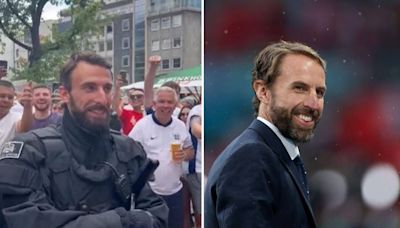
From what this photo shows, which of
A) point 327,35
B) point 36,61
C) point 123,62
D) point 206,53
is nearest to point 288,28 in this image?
point 327,35

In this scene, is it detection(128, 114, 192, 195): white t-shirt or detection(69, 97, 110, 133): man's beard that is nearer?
detection(69, 97, 110, 133): man's beard

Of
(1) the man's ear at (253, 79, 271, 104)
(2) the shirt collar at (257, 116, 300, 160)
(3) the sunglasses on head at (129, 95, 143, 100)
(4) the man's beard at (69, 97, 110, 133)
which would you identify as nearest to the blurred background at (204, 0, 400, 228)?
(3) the sunglasses on head at (129, 95, 143, 100)

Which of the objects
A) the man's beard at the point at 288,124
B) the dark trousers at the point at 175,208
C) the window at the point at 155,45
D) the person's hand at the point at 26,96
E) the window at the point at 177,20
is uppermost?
the window at the point at 177,20

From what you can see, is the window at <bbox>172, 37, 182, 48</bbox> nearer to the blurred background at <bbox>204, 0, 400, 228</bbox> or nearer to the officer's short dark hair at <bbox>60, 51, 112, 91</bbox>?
the blurred background at <bbox>204, 0, 400, 228</bbox>

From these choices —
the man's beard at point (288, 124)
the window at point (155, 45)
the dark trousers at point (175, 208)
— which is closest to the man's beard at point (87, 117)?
the window at point (155, 45)

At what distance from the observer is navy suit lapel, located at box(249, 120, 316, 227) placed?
5.39ft

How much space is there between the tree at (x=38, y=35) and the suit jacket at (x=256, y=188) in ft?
3.11

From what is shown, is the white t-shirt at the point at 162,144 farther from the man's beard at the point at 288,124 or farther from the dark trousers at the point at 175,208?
the man's beard at the point at 288,124

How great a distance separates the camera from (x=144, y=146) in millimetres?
2367

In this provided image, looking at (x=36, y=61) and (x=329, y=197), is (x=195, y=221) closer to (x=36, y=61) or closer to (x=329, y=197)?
(x=329, y=197)

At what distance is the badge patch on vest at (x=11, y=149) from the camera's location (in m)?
2.20

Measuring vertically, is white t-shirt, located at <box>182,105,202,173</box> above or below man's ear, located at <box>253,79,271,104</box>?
below

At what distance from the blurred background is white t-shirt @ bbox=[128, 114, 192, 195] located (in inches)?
5.7

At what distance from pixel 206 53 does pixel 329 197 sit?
90 centimetres
